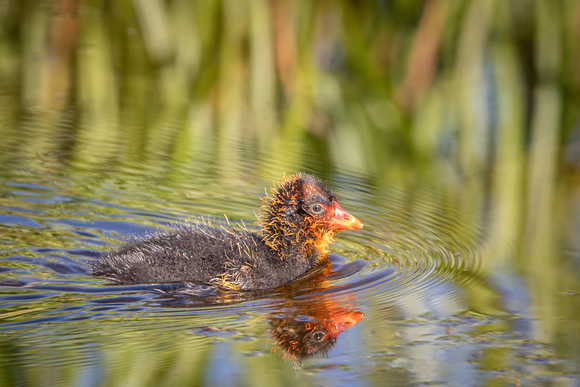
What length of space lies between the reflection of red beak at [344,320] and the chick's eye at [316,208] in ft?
Result: 4.19

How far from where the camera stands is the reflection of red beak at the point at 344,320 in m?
5.08

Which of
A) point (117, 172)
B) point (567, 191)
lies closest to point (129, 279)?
point (117, 172)

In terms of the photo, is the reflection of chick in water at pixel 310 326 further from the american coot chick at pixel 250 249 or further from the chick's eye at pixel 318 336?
the american coot chick at pixel 250 249

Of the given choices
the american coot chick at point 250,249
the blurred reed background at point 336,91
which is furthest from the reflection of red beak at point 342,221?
the blurred reed background at point 336,91

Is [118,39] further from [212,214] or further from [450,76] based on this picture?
[212,214]

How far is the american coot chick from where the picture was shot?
596 cm

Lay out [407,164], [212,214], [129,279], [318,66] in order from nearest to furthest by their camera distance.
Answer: [129,279] < [212,214] < [407,164] < [318,66]

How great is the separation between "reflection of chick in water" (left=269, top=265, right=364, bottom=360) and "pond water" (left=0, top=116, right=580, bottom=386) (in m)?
0.01

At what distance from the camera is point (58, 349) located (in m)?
4.67

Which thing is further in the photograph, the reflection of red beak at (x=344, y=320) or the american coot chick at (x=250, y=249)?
the american coot chick at (x=250, y=249)

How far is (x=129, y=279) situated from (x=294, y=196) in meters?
Result: 1.41

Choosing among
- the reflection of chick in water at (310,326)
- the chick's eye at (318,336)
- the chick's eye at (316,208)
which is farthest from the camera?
the chick's eye at (316,208)

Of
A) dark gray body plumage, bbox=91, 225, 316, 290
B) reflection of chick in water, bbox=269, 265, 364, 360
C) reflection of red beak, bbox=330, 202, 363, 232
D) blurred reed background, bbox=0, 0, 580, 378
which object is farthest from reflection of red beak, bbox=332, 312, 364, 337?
blurred reed background, bbox=0, 0, 580, 378

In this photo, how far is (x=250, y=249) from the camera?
6.27 meters
